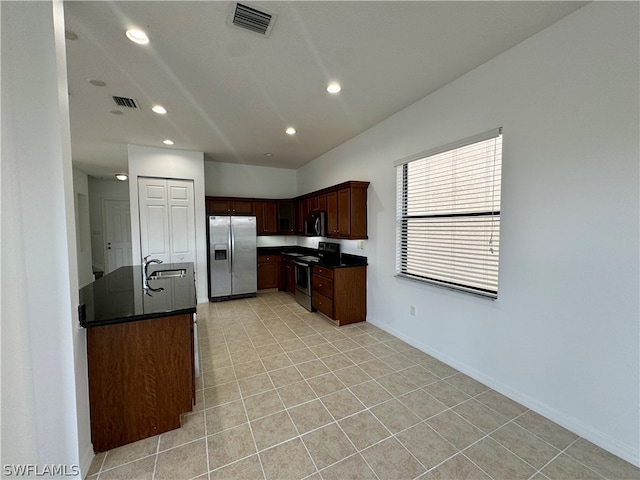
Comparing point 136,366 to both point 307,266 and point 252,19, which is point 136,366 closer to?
point 252,19

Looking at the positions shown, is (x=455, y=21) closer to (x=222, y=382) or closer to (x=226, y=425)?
(x=226, y=425)

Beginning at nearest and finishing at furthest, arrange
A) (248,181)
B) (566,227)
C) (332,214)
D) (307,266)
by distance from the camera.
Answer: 1. (566,227)
2. (332,214)
3. (307,266)
4. (248,181)

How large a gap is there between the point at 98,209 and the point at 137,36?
7.46m

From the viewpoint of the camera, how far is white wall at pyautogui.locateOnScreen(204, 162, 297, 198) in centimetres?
599

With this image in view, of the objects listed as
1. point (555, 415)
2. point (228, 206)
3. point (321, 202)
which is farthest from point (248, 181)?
point (555, 415)

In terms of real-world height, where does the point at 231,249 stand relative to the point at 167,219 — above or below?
below

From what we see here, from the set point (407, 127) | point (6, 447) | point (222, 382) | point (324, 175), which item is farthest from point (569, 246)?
point (324, 175)

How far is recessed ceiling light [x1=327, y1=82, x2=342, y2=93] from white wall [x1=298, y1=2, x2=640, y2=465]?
112cm

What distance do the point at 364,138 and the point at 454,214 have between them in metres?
1.98

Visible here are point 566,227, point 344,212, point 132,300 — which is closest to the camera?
point 566,227

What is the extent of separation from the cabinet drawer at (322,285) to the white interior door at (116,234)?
613 centimetres

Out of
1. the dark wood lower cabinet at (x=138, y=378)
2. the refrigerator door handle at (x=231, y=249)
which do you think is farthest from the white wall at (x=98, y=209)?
the dark wood lower cabinet at (x=138, y=378)

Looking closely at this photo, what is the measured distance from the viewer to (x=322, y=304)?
4230mm

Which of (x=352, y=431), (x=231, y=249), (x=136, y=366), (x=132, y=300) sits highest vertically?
(x=231, y=249)
